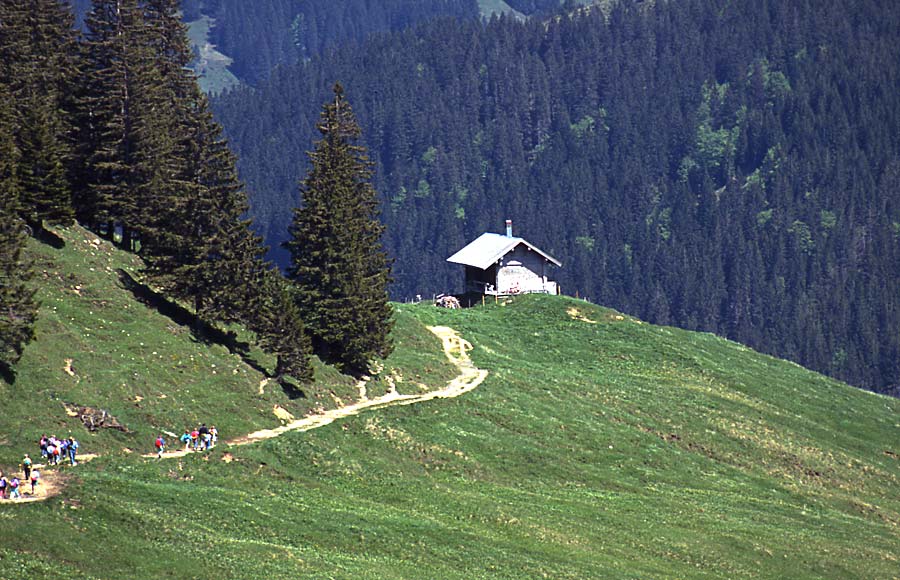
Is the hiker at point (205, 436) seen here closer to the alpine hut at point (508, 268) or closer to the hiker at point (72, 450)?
the hiker at point (72, 450)

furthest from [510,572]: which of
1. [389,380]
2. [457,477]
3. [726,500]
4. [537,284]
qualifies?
[537,284]

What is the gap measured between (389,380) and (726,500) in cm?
2159

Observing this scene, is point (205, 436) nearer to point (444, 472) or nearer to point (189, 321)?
point (444, 472)

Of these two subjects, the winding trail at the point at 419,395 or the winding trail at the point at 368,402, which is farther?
the winding trail at the point at 419,395

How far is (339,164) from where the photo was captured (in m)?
89.9

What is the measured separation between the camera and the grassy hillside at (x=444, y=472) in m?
53.1

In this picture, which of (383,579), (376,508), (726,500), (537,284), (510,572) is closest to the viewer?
(383,579)

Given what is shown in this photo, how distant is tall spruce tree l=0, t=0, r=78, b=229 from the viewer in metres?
78.2

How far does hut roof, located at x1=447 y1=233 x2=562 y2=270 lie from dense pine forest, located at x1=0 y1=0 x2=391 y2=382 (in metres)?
31.5

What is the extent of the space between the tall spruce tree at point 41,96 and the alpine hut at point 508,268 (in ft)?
144

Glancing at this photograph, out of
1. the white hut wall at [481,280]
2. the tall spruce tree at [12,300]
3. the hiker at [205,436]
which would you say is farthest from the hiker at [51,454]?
the white hut wall at [481,280]

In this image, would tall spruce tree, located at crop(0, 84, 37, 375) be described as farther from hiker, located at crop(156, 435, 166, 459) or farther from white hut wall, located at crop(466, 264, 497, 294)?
white hut wall, located at crop(466, 264, 497, 294)

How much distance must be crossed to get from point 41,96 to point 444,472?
107ft

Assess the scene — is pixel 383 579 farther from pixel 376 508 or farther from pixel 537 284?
pixel 537 284
